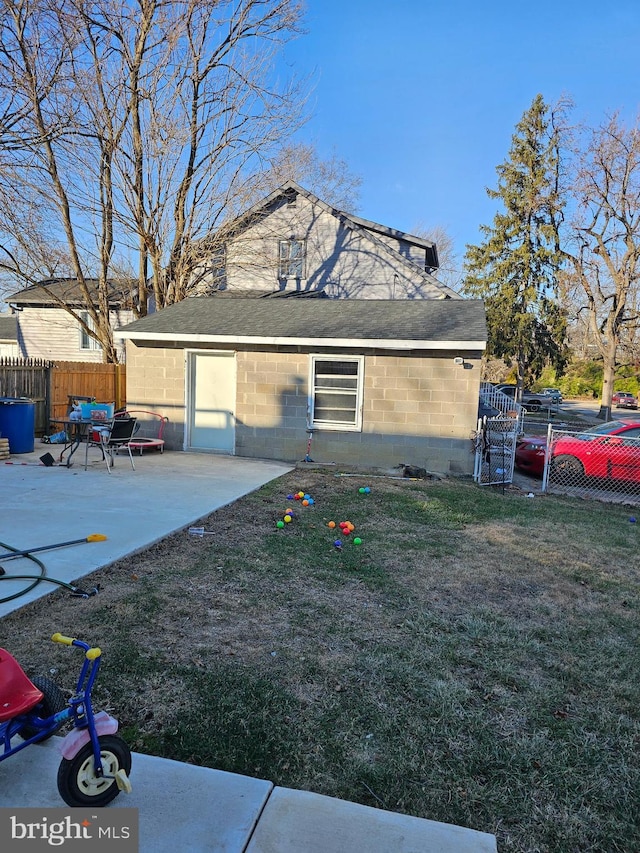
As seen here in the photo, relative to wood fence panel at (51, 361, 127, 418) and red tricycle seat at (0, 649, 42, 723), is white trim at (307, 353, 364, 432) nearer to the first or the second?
wood fence panel at (51, 361, 127, 418)

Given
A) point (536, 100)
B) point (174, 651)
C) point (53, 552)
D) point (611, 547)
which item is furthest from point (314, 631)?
point (536, 100)

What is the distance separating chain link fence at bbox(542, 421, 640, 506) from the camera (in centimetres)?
938

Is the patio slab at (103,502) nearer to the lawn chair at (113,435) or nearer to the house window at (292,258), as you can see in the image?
the lawn chair at (113,435)

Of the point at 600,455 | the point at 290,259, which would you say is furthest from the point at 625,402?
the point at 600,455

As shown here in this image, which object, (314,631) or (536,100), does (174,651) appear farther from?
(536,100)

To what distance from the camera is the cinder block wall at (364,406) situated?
9945 mm

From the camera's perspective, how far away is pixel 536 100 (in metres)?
29.1

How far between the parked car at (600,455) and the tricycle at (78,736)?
30.1 ft

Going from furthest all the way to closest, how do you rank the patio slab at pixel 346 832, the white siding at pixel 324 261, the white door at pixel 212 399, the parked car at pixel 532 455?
1. the white siding at pixel 324 261
2. the white door at pixel 212 399
3. the parked car at pixel 532 455
4. the patio slab at pixel 346 832

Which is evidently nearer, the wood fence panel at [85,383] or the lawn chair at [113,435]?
the lawn chair at [113,435]

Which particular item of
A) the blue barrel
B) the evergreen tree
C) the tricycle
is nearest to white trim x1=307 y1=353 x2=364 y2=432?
the blue barrel

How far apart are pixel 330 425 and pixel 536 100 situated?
2833cm

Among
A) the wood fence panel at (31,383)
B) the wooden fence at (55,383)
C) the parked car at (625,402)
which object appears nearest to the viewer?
the wood fence panel at (31,383)

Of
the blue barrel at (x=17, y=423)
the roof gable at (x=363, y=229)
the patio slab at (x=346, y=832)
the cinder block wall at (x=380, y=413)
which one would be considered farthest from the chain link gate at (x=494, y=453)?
the roof gable at (x=363, y=229)
